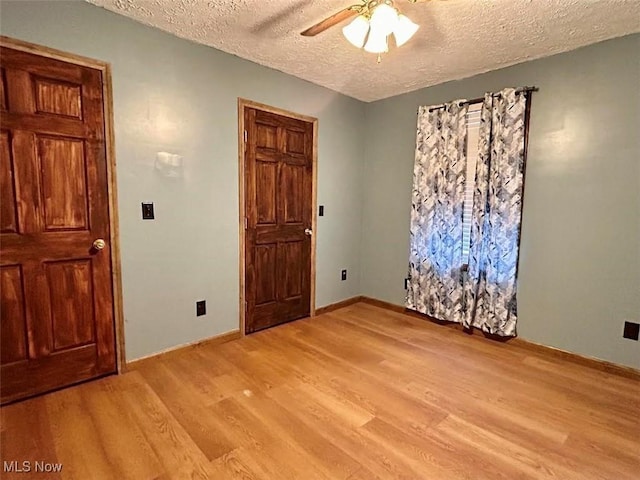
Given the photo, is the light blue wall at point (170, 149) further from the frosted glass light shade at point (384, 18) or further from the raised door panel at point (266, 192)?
the frosted glass light shade at point (384, 18)

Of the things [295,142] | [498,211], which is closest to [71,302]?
[295,142]

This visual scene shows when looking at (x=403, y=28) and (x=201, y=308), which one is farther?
(x=201, y=308)

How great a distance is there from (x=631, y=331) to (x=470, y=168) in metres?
1.71

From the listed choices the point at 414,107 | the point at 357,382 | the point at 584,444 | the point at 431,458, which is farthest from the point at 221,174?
the point at 584,444

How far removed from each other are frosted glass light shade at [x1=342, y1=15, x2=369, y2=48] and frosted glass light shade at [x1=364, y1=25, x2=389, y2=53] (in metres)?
0.06

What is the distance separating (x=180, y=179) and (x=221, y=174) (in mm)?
345

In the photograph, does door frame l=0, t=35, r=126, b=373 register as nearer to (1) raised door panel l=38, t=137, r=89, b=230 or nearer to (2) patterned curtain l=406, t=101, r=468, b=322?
(1) raised door panel l=38, t=137, r=89, b=230

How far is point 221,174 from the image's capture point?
107 inches

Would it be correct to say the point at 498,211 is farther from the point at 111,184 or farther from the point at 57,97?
the point at 57,97

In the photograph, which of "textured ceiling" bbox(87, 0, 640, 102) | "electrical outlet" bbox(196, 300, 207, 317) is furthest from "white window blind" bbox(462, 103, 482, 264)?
"electrical outlet" bbox(196, 300, 207, 317)

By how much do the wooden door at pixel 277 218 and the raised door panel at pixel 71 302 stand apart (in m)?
1.19

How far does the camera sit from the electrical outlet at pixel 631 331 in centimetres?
230

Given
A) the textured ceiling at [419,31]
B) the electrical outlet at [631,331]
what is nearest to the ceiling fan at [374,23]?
the textured ceiling at [419,31]

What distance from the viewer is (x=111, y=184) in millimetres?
2162
